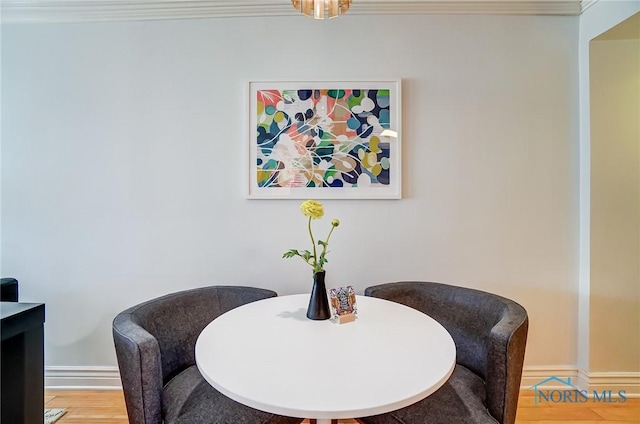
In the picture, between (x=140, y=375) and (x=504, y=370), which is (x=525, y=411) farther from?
(x=140, y=375)

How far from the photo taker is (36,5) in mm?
2066

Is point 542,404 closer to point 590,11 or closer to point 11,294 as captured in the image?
point 590,11

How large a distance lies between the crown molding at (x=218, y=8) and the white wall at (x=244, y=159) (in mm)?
53

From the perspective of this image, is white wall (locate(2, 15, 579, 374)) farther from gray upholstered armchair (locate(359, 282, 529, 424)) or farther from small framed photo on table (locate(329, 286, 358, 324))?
small framed photo on table (locate(329, 286, 358, 324))

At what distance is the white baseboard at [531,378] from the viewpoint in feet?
6.76

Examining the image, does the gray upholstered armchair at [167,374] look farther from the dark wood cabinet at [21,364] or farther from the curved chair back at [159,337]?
the dark wood cabinet at [21,364]

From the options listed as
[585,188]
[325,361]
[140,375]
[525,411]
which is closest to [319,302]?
[325,361]

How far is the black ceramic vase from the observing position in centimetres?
139

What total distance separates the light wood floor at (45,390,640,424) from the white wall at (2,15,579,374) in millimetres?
265

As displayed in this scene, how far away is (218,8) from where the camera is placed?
206 centimetres

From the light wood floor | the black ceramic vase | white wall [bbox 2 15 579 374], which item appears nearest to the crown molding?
white wall [bbox 2 15 579 374]

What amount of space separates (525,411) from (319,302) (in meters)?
1.53

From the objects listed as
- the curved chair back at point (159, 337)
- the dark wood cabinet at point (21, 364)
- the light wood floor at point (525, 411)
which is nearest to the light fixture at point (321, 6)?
the curved chair back at point (159, 337)

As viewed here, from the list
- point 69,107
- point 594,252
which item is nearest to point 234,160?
point 69,107
